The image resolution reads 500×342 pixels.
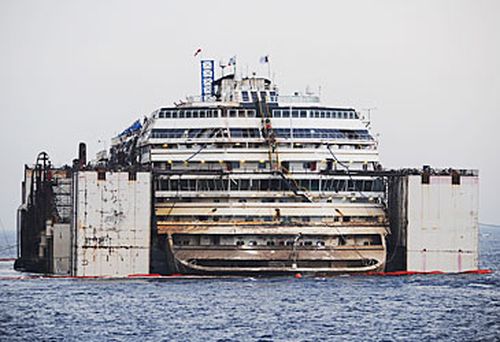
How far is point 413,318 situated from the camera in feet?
220

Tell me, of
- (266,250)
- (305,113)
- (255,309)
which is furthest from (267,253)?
(305,113)

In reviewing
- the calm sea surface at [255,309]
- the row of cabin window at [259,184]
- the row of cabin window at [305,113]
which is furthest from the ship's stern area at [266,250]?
the row of cabin window at [305,113]

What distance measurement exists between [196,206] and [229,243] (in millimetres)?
3939

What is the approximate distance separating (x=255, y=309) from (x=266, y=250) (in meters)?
11.4

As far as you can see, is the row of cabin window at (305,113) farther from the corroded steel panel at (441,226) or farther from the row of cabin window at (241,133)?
the corroded steel panel at (441,226)

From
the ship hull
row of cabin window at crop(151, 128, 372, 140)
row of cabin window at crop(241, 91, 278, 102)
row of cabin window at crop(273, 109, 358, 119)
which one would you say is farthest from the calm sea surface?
row of cabin window at crop(241, 91, 278, 102)

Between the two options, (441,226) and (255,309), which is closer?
(255,309)

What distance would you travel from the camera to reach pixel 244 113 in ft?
291

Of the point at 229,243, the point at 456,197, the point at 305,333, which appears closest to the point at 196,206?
the point at 229,243

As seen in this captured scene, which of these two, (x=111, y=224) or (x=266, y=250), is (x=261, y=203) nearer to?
(x=266, y=250)

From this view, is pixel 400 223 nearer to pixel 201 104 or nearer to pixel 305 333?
pixel 201 104

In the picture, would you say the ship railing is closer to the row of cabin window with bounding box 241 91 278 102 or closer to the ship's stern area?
the row of cabin window with bounding box 241 91 278 102

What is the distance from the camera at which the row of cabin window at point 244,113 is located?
87.9 meters

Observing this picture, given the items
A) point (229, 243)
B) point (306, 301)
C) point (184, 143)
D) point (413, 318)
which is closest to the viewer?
point (413, 318)
